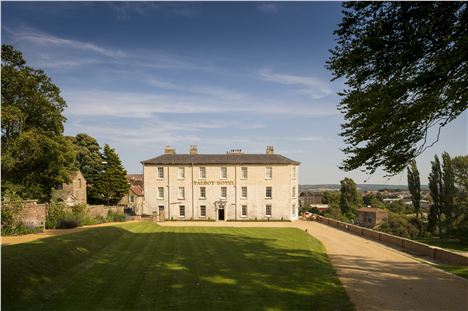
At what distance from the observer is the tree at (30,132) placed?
28.0 m

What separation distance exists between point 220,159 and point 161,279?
38536mm

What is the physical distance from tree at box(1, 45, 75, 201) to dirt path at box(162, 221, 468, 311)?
74.3 feet

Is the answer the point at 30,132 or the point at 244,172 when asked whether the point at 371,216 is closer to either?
the point at 244,172

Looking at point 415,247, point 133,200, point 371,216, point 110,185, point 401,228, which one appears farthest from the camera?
point 371,216

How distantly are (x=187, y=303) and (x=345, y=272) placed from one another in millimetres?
8308

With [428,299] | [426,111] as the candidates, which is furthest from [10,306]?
[426,111]

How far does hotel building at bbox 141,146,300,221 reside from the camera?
168 feet

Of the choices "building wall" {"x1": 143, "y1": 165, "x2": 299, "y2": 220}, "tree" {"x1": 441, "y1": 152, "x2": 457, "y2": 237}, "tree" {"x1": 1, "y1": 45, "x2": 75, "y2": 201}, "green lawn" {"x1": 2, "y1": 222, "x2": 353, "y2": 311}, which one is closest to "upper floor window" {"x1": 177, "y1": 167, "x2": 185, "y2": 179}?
"building wall" {"x1": 143, "y1": 165, "x2": 299, "y2": 220}

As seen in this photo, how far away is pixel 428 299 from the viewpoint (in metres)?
12.1

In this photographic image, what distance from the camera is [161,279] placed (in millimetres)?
14008

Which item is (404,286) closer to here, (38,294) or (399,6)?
(399,6)

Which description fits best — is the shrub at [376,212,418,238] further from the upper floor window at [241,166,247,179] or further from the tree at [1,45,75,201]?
the tree at [1,45,75,201]

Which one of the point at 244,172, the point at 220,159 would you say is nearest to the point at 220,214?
the point at 244,172

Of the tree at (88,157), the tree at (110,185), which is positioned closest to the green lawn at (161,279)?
the tree at (110,185)
